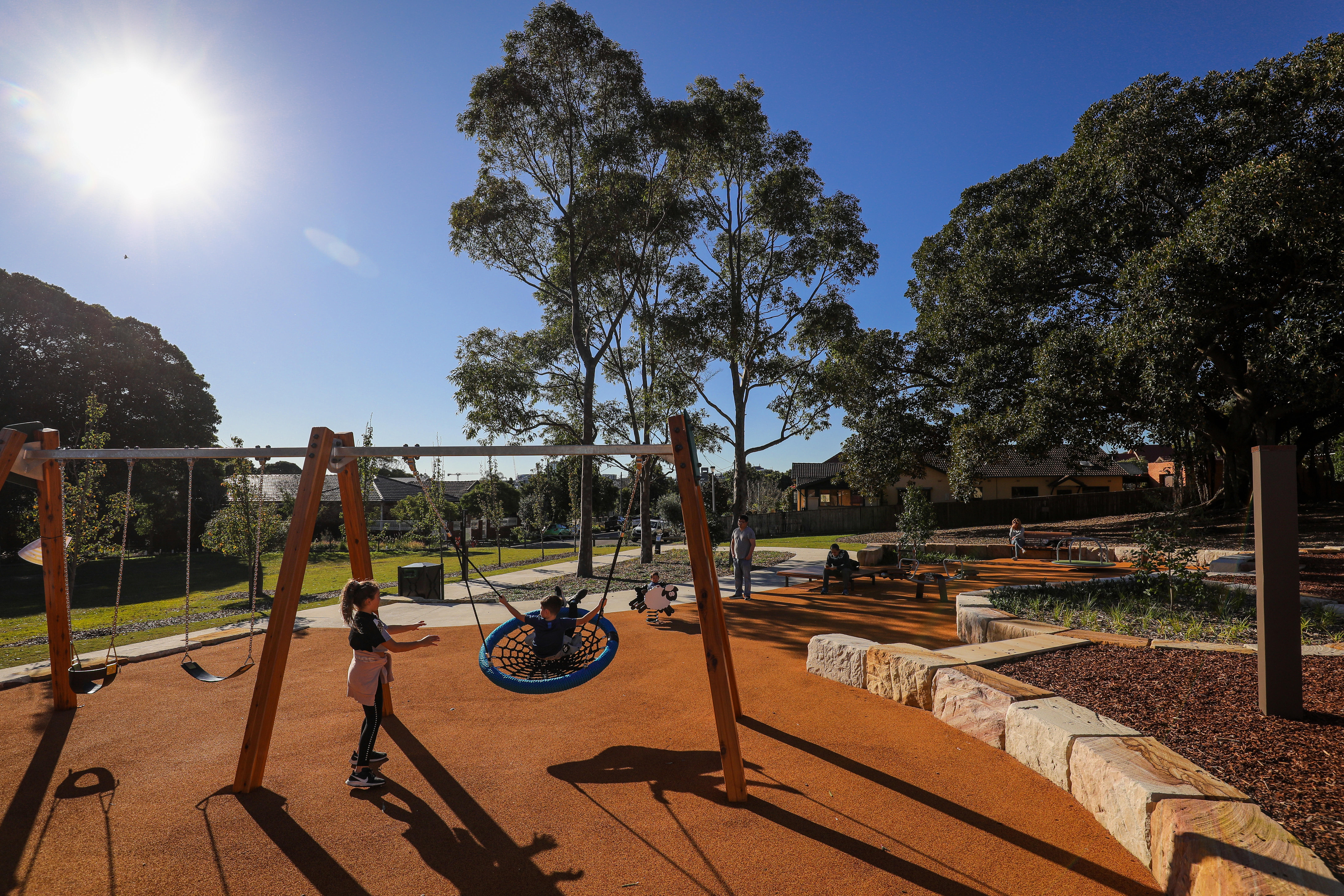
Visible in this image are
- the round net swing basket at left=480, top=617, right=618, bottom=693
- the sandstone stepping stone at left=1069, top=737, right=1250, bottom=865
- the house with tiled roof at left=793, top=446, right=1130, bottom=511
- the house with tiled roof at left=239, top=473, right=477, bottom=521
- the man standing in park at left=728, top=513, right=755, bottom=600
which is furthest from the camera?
the house with tiled roof at left=793, top=446, right=1130, bottom=511

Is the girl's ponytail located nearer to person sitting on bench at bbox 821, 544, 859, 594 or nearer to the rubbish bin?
the rubbish bin

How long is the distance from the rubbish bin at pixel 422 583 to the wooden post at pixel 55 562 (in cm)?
706

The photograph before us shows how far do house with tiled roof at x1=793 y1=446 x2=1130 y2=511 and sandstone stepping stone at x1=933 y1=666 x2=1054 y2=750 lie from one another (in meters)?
30.8

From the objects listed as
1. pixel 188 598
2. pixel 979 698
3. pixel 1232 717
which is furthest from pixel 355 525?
pixel 1232 717

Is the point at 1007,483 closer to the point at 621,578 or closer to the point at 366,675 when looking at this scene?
the point at 621,578

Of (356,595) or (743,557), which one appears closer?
(356,595)

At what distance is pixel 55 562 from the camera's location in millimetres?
6113

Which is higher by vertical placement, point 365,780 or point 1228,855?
point 1228,855

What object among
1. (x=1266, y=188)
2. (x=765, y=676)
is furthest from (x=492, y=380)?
(x=1266, y=188)

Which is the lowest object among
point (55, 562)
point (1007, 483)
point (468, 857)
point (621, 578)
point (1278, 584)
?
point (621, 578)

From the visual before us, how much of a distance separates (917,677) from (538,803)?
11.3 ft

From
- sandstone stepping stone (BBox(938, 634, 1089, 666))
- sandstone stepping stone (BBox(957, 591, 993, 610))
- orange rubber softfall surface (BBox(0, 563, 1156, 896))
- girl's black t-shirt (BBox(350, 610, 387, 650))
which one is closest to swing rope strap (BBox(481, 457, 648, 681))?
orange rubber softfall surface (BBox(0, 563, 1156, 896))

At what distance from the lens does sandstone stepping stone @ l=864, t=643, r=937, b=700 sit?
19.7 ft

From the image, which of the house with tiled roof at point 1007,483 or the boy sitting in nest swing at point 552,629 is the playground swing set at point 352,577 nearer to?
the boy sitting in nest swing at point 552,629
